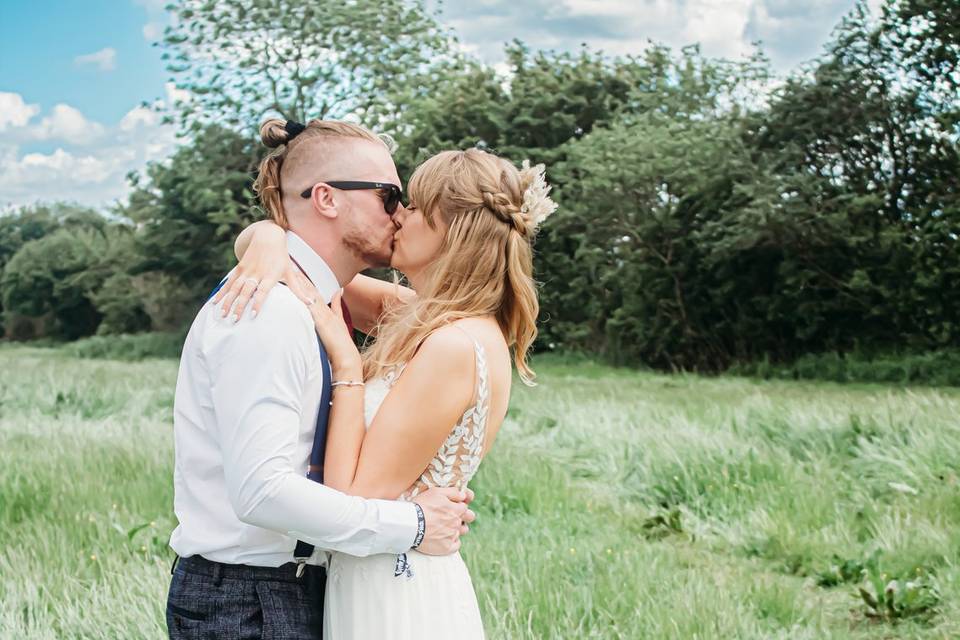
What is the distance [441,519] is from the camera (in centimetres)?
265

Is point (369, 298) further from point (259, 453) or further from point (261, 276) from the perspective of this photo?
point (259, 453)

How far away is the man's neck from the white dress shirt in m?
0.39

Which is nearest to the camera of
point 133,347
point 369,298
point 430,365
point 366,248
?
point 430,365

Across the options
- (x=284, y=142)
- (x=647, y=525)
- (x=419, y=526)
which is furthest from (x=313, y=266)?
(x=647, y=525)

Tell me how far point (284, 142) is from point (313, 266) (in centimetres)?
41

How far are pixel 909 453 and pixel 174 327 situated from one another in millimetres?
39148

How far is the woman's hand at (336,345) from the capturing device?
8.29 feet

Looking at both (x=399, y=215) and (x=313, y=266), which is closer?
(x=313, y=266)

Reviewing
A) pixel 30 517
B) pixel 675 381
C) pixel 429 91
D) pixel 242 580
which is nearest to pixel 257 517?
pixel 242 580

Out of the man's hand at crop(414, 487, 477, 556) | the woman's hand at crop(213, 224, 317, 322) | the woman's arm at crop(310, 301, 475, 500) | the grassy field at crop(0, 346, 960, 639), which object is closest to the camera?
the woman's hand at crop(213, 224, 317, 322)

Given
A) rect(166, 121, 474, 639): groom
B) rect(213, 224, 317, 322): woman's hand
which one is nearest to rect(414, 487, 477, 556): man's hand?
rect(166, 121, 474, 639): groom

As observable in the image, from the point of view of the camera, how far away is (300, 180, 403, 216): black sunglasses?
2811mm

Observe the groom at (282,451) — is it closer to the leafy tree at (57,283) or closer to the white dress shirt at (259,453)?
the white dress shirt at (259,453)

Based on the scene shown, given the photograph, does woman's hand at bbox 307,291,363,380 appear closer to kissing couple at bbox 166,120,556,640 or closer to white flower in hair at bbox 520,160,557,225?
kissing couple at bbox 166,120,556,640
